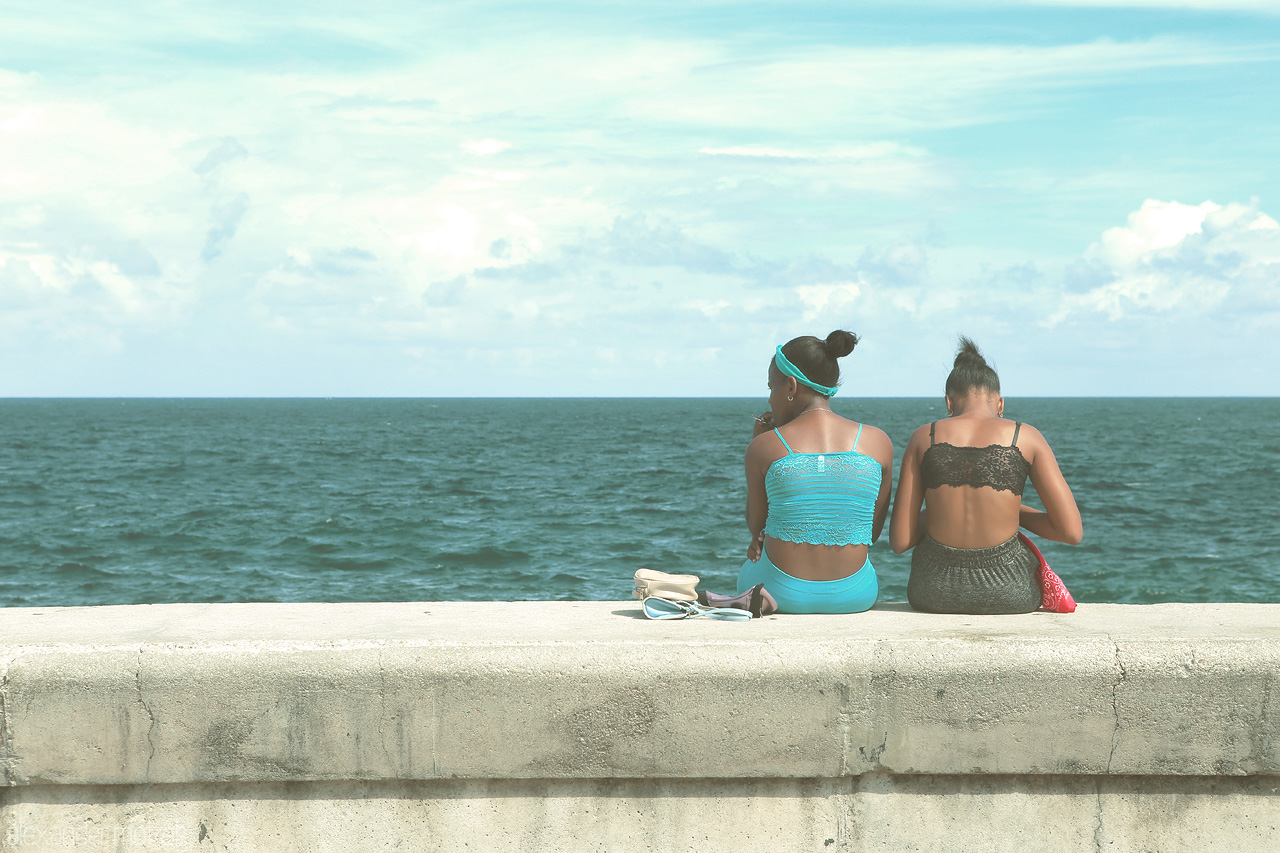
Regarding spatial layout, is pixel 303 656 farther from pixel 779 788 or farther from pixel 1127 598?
pixel 1127 598

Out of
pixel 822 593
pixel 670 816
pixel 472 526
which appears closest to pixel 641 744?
pixel 670 816

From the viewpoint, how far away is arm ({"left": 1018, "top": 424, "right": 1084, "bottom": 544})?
4156 mm

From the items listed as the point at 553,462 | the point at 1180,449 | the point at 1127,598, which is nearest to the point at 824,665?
the point at 1127,598

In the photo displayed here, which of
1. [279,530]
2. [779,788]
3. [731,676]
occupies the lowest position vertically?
[279,530]

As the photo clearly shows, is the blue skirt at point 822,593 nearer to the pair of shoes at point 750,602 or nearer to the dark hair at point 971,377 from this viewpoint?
the pair of shoes at point 750,602

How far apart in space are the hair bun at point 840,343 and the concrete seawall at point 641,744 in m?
1.42

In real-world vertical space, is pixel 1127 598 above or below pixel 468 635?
below

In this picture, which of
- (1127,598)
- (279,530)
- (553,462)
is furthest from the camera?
(553,462)

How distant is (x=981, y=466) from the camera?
4125 millimetres

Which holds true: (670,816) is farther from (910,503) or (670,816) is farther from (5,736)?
(5,736)

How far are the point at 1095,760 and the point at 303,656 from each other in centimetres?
229

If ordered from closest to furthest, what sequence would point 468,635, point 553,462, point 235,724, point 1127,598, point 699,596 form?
1. point 235,724
2. point 468,635
3. point 699,596
4. point 1127,598
5. point 553,462

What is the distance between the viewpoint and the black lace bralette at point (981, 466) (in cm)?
412

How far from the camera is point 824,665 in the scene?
3.11 metres
